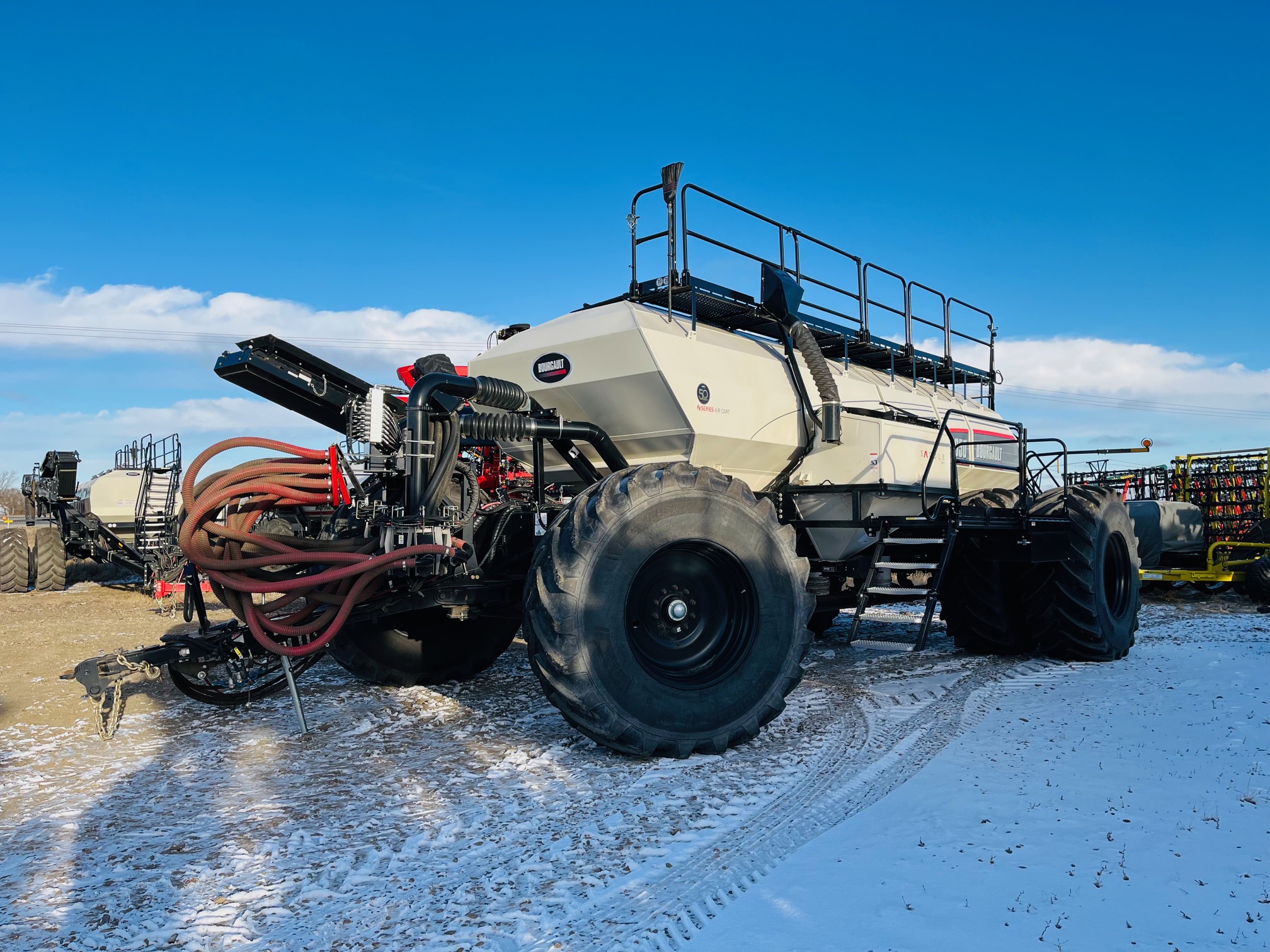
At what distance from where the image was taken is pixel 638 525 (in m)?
4.68

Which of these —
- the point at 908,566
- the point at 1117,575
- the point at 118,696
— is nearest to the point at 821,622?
the point at 908,566

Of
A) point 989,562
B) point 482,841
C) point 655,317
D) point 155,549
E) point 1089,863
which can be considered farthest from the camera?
point 155,549

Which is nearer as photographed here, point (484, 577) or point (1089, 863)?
point (1089, 863)

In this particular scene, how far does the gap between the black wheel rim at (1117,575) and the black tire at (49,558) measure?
17043 millimetres

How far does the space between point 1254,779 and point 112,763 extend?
5.72m

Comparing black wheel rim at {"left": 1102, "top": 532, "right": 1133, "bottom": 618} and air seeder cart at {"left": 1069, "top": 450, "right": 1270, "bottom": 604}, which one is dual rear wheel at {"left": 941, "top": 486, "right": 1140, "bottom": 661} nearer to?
black wheel rim at {"left": 1102, "top": 532, "right": 1133, "bottom": 618}

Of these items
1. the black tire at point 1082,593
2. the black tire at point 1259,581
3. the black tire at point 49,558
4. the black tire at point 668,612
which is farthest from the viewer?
the black tire at point 49,558

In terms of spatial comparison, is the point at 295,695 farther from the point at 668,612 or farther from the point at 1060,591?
the point at 1060,591

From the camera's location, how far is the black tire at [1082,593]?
297 inches

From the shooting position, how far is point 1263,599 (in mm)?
12492

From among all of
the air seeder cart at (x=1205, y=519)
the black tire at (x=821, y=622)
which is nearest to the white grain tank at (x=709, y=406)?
the black tire at (x=821, y=622)

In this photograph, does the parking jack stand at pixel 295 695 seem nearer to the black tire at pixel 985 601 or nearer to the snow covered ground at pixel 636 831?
the snow covered ground at pixel 636 831

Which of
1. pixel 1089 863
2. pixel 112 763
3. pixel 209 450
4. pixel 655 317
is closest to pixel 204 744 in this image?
pixel 112 763

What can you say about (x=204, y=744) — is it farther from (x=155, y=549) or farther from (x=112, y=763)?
(x=155, y=549)
